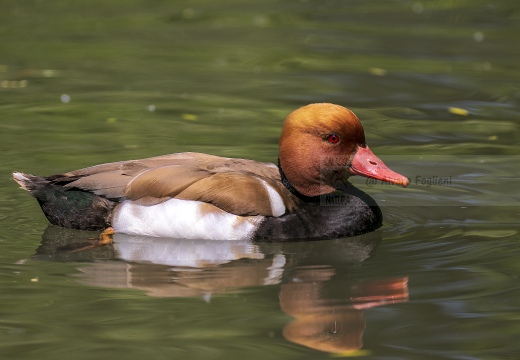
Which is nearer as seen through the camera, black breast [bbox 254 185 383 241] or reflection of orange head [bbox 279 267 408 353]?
reflection of orange head [bbox 279 267 408 353]

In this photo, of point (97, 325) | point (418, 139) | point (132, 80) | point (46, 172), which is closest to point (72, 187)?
point (46, 172)

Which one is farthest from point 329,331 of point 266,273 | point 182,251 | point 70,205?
point 70,205

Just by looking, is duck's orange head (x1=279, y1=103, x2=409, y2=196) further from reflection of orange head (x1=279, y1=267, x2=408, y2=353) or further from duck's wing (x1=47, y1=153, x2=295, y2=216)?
reflection of orange head (x1=279, y1=267, x2=408, y2=353)

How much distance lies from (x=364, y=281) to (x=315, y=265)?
1.62ft

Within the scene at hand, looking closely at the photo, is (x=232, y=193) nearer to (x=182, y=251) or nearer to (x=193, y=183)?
(x=193, y=183)

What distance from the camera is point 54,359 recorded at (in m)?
5.40

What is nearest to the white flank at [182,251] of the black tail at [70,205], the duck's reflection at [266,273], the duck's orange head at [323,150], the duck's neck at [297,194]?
the duck's reflection at [266,273]

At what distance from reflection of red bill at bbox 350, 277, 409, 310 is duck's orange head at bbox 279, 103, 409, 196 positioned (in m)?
0.98

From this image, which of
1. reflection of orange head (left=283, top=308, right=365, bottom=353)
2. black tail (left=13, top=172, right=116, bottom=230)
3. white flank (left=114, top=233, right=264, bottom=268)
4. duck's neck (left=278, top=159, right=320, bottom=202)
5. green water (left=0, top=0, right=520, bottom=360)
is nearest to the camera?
reflection of orange head (left=283, top=308, right=365, bottom=353)

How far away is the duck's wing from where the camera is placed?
7.43m

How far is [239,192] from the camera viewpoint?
740cm

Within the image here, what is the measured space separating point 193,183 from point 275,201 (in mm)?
600

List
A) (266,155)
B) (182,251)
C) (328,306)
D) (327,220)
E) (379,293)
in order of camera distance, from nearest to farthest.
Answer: (328,306)
(379,293)
(182,251)
(327,220)
(266,155)

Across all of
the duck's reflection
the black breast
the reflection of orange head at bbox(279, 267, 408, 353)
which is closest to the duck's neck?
the black breast
